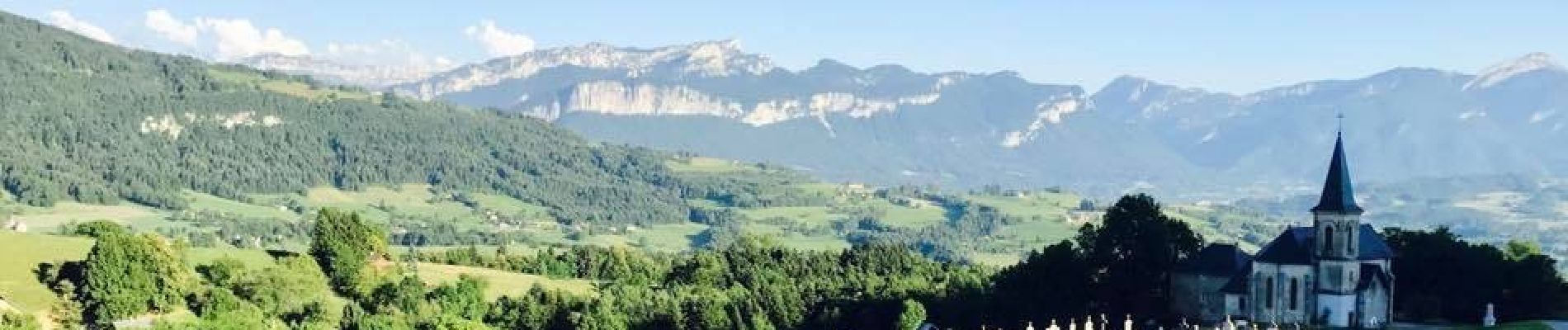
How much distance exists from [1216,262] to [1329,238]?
7042mm

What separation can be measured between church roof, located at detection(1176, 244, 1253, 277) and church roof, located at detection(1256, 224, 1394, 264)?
2939 millimetres

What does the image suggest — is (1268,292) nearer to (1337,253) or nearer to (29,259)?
(1337,253)

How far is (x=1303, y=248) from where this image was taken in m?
79.8

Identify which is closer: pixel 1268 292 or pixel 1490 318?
pixel 1490 318

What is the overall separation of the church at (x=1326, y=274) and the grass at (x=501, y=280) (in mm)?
47118

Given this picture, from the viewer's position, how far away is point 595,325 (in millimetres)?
93438

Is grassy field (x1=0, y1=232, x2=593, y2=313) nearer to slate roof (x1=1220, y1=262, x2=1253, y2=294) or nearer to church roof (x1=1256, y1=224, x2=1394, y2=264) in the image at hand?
slate roof (x1=1220, y1=262, x2=1253, y2=294)

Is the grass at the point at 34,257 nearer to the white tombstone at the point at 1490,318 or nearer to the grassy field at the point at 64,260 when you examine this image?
the grassy field at the point at 64,260

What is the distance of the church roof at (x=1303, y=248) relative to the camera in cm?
7950

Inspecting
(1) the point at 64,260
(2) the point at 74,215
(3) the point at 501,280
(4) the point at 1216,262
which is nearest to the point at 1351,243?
(4) the point at 1216,262

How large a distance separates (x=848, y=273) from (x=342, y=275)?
36524mm

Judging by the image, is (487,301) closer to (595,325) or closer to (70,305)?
(595,325)

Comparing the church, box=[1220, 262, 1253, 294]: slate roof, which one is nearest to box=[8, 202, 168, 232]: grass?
box=[1220, 262, 1253, 294]: slate roof

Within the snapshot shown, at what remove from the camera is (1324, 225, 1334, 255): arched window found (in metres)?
78.9
